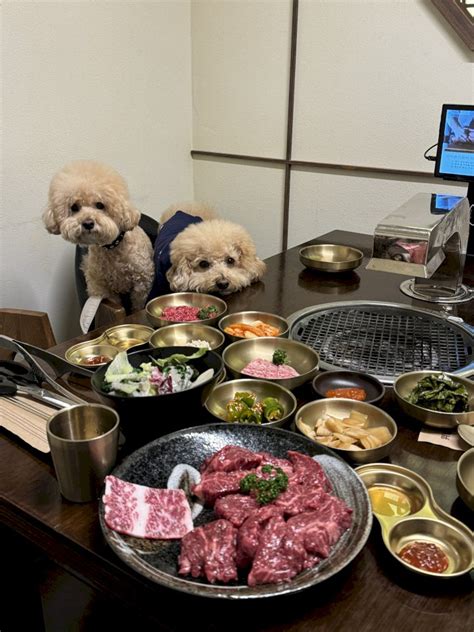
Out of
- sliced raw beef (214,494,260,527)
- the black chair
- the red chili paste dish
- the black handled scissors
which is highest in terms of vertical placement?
sliced raw beef (214,494,260,527)

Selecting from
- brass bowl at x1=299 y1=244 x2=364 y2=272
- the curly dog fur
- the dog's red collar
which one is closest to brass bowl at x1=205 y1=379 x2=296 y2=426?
the curly dog fur

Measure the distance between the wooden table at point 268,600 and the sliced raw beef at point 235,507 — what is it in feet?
0.39

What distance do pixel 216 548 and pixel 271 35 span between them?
10.0 feet

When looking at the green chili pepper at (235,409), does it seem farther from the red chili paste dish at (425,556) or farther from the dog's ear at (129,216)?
the dog's ear at (129,216)

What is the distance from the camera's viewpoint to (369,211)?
3080mm

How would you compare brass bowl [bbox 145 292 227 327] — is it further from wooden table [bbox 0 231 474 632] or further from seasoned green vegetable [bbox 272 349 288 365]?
wooden table [bbox 0 231 474 632]

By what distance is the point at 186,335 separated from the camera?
151 cm

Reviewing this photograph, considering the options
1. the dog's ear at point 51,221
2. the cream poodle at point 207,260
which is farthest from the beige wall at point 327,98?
the dog's ear at point 51,221

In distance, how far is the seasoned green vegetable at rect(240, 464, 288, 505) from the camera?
0.83 metres

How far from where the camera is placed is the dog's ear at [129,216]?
238 cm

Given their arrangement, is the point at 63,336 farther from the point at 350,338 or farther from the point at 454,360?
the point at 454,360

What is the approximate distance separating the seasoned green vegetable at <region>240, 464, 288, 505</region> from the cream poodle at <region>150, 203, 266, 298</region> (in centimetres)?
118

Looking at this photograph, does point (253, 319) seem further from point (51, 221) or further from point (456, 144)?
point (51, 221)

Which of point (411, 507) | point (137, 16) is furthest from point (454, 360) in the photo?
point (137, 16)
